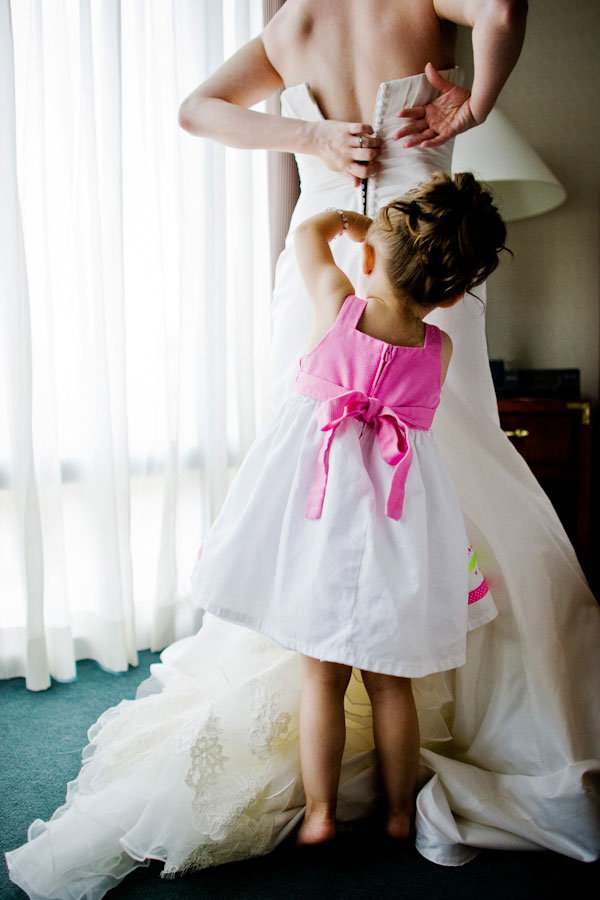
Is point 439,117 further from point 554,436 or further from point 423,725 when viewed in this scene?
point 554,436

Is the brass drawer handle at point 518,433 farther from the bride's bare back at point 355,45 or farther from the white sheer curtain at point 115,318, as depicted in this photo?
the bride's bare back at point 355,45

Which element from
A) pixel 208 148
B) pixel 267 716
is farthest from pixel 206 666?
pixel 208 148

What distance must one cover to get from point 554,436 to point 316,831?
5.10 feet

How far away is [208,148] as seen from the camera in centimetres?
201

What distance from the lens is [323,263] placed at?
3.98ft

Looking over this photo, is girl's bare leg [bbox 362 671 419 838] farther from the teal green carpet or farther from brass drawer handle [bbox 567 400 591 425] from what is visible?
brass drawer handle [bbox 567 400 591 425]

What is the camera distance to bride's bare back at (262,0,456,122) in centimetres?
128

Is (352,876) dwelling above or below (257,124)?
below

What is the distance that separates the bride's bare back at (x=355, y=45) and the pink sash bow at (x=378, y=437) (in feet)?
2.02

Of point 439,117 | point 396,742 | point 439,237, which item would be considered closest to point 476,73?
point 439,117

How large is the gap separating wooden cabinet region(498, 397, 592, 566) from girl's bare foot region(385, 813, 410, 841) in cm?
134

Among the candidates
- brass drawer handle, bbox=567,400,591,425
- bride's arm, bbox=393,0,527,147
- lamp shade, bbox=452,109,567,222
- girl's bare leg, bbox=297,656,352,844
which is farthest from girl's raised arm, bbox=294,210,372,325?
brass drawer handle, bbox=567,400,591,425

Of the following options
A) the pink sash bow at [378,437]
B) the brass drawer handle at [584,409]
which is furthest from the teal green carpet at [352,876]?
the brass drawer handle at [584,409]

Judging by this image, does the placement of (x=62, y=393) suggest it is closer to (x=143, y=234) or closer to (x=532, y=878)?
(x=143, y=234)
